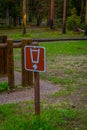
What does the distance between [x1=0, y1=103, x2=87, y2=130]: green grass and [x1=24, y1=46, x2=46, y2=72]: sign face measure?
84 cm

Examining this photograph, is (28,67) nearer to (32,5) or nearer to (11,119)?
(11,119)

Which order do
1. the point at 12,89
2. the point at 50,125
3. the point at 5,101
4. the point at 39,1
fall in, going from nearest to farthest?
the point at 50,125, the point at 5,101, the point at 12,89, the point at 39,1

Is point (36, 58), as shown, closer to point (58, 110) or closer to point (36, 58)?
point (36, 58)

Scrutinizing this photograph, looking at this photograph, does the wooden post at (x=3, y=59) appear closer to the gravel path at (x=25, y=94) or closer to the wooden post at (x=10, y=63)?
the gravel path at (x=25, y=94)

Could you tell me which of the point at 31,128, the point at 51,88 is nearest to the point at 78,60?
the point at 51,88

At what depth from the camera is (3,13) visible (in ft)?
190

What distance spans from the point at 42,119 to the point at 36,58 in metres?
1.09

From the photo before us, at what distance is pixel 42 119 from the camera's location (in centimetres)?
620

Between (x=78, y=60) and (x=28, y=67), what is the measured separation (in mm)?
10180

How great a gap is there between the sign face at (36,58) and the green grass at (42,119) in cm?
84

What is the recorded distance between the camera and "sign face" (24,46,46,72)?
5650mm

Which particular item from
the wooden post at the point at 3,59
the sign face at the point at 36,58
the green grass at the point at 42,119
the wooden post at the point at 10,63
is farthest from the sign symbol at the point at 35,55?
the wooden post at the point at 3,59

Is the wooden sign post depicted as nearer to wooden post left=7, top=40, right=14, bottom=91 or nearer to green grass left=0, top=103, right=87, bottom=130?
green grass left=0, top=103, right=87, bottom=130

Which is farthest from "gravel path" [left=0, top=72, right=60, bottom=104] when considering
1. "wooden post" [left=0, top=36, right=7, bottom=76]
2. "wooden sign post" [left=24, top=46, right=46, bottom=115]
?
"wooden sign post" [left=24, top=46, right=46, bottom=115]
